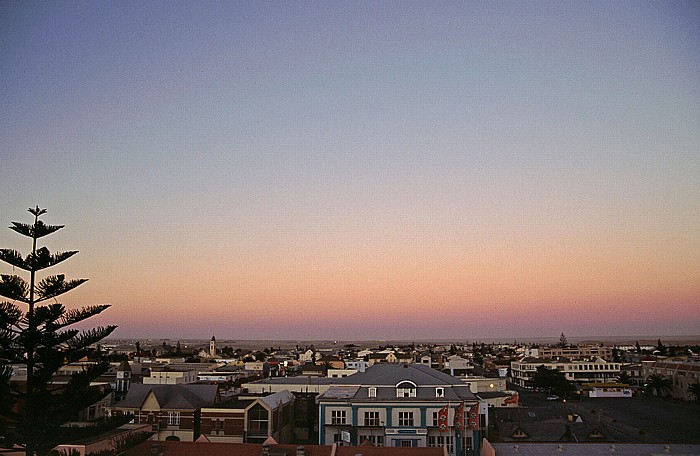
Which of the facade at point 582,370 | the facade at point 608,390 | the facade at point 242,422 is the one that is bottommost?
the facade at point 608,390

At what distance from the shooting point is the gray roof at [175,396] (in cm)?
2331

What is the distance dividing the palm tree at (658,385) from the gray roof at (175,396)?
3090cm

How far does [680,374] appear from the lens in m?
41.4

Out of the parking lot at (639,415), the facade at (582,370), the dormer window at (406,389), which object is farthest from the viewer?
the facade at (582,370)

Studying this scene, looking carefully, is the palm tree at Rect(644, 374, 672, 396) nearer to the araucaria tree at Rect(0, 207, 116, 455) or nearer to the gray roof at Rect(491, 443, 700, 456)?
the gray roof at Rect(491, 443, 700, 456)

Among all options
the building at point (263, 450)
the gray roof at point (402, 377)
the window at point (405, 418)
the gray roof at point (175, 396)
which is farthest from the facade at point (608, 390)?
the building at point (263, 450)

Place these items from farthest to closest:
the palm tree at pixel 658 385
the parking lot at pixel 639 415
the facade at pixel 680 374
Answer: the palm tree at pixel 658 385 < the facade at pixel 680 374 < the parking lot at pixel 639 415

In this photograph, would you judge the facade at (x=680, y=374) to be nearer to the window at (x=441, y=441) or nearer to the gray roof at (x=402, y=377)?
the gray roof at (x=402, y=377)

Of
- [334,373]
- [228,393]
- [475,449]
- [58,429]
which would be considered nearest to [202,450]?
[58,429]

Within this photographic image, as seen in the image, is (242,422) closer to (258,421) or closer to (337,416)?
(258,421)

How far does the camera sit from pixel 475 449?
20172 mm

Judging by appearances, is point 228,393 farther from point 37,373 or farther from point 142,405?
point 37,373

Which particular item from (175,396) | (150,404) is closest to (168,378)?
(175,396)

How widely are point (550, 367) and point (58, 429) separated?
4645cm
